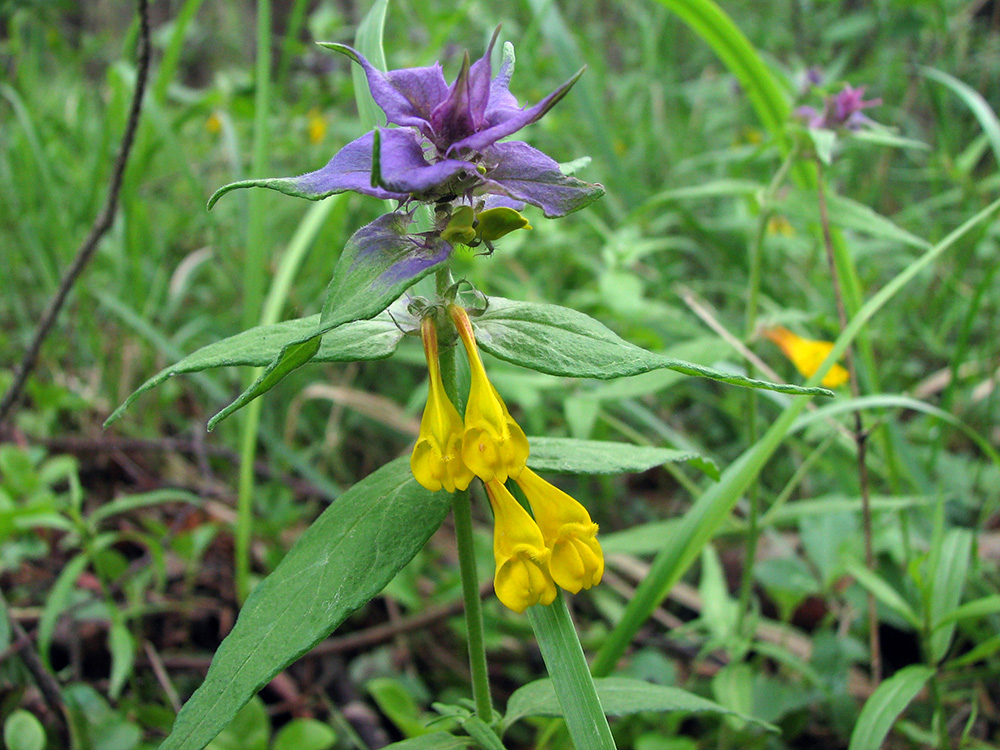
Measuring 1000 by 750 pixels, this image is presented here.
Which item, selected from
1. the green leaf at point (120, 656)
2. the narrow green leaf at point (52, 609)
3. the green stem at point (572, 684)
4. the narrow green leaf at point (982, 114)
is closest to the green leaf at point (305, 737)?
the green leaf at point (120, 656)

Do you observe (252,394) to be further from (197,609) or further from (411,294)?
(197,609)

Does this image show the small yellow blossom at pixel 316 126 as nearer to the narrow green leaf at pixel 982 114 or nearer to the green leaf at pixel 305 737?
the narrow green leaf at pixel 982 114

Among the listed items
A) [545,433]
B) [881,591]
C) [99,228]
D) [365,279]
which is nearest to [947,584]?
[881,591]

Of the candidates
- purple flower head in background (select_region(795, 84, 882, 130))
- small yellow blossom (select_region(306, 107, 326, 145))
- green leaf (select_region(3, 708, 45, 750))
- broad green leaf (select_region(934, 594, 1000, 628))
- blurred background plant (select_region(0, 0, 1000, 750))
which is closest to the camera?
green leaf (select_region(3, 708, 45, 750))

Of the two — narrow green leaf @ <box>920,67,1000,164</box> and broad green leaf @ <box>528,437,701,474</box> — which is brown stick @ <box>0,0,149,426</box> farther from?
narrow green leaf @ <box>920,67,1000,164</box>

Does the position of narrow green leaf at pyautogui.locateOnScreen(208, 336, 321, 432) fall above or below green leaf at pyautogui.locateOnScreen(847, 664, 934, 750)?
above

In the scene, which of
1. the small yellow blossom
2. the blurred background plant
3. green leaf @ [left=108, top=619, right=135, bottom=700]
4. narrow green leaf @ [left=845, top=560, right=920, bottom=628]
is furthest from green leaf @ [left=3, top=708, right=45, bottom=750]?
the small yellow blossom

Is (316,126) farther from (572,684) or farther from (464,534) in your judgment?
(572,684)
